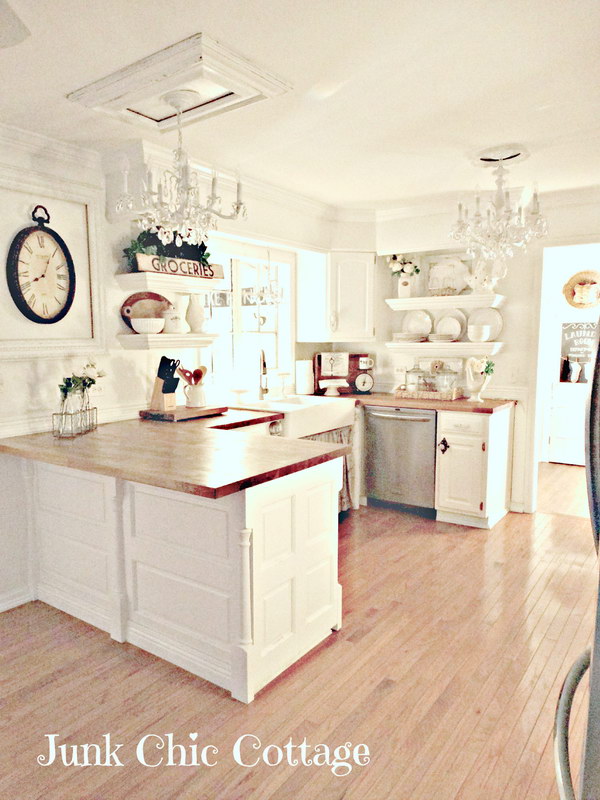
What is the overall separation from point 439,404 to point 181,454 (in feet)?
7.91

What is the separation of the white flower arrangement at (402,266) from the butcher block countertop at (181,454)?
2.49 m

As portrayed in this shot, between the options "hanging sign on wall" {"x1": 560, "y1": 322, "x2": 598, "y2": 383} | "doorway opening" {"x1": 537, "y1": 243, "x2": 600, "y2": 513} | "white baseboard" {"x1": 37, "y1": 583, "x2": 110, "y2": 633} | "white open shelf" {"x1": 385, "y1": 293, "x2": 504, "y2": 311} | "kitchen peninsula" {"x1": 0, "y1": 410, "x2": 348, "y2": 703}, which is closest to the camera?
"kitchen peninsula" {"x1": 0, "y1": 410, "x2": 348, "y2": 703}

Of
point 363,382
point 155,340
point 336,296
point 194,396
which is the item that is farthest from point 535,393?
point 155,340

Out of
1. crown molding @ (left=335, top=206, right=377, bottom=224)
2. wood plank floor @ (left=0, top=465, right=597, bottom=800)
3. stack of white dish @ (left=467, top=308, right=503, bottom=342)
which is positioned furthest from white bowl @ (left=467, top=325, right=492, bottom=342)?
wood plank floor @ (left=0, top=465, right=597, bottom=800)

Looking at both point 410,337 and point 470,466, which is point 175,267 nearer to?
point 410,337

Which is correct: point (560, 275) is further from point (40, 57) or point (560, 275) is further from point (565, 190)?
point (40, 57)

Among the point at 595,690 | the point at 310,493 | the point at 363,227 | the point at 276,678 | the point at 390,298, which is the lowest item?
the point at 276,678

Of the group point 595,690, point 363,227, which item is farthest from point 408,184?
point 595,690

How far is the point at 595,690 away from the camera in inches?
16.5

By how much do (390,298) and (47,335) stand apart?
120 inches

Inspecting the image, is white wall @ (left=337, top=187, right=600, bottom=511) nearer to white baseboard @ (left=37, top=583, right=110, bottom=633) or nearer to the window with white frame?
the window with white frame

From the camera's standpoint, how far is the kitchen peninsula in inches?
84.9

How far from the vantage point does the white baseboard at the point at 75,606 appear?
8.79 feet

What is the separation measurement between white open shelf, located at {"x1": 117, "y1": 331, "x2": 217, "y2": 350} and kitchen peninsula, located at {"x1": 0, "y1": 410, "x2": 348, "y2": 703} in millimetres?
591
